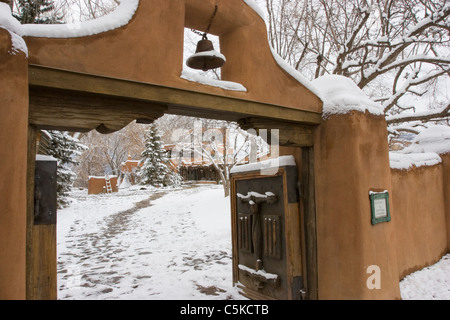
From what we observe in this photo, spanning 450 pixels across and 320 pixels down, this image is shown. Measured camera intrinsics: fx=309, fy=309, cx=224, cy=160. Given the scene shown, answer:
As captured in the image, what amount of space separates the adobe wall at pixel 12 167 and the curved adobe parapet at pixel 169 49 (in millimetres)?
294

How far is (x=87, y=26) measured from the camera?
9.23 feet

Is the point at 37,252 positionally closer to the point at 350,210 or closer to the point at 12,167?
the point at 12,167

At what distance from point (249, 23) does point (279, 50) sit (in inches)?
361

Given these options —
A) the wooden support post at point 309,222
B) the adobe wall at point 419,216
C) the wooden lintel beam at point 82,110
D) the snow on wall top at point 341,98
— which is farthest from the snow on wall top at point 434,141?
the wooden lintel beam at point 82,110

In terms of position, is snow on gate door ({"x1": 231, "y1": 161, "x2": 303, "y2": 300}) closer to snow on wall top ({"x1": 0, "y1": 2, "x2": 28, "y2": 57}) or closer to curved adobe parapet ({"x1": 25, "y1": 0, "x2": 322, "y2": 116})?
curved adobe parapet ({"x1": 25, "y1": 0, "x2": 322, "y2": 116})

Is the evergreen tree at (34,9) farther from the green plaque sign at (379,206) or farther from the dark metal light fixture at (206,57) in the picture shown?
the green plaque sign at (379,206)

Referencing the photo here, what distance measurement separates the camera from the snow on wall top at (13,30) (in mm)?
2303

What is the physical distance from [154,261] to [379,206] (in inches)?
196

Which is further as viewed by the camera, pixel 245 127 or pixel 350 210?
pixel 350 210

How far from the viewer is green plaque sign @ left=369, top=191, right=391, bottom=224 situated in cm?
425

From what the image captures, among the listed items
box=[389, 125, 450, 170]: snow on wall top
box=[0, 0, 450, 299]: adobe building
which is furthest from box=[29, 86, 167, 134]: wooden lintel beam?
box=[389, 125, 450, 170]: snow on wall top

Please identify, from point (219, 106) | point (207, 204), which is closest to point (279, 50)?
point (207, 204)

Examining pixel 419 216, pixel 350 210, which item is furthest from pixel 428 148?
pixel 350 210
